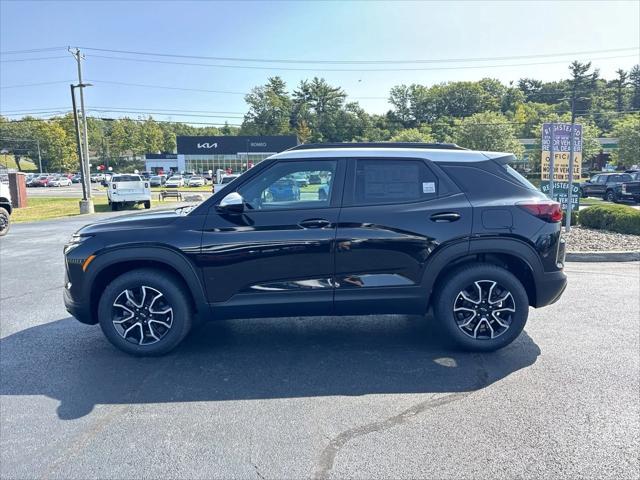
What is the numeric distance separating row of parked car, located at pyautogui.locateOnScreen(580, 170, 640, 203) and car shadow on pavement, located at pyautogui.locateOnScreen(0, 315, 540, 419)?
22433 millimetres

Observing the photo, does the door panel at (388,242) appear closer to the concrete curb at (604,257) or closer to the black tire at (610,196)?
the concrete curb at (604,257)

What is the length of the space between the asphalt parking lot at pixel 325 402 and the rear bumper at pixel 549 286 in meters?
0.51

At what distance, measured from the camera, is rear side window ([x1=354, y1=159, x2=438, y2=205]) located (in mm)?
3867

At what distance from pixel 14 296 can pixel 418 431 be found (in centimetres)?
613

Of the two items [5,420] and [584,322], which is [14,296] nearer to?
[5,420]

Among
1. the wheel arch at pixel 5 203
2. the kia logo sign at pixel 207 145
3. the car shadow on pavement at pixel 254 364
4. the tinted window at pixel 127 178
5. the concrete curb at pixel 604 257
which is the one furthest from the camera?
the kia logo sign at pixel 207 145

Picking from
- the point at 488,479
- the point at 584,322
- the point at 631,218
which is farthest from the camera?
the point at 631,218

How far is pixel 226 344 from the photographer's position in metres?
4.29

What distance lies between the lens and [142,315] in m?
3.91

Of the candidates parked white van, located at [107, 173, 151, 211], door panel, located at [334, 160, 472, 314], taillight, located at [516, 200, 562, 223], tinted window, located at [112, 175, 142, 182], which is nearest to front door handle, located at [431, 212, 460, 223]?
door panel, located at [334, 160, 472, 314]

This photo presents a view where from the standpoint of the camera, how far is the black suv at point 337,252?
3.75m

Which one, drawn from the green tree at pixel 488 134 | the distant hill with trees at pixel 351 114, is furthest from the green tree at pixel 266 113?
the green tree at pixel 488 134

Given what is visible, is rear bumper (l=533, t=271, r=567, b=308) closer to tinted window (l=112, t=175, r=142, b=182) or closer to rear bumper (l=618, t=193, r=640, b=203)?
tinted window (l=112, t=175, r=142, b=182)

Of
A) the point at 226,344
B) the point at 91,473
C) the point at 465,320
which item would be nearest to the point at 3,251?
the point at 226,344
